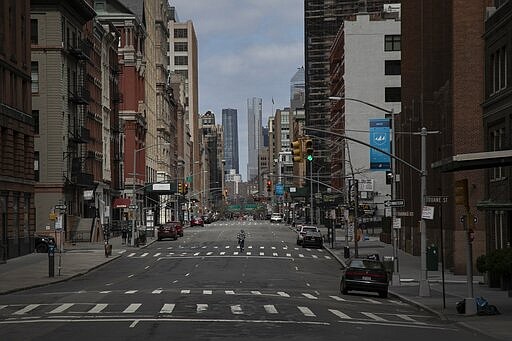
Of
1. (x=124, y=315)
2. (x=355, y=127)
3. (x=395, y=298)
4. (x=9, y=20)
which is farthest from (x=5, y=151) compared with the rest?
(x=355, y=127)

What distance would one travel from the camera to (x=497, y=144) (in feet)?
131

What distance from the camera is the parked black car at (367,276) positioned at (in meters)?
37.5

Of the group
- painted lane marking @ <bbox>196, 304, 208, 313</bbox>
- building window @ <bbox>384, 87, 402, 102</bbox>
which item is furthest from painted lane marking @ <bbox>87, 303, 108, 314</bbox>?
building window @ <bbox>384, 87, 402, 102</bbox>

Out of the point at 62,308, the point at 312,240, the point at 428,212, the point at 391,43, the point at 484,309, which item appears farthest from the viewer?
the point at 391,43

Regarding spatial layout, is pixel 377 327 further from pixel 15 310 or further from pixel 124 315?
pixel 15 310

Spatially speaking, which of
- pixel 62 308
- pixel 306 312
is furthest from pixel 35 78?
pixel 306 312

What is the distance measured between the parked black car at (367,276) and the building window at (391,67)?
7854 centimetres

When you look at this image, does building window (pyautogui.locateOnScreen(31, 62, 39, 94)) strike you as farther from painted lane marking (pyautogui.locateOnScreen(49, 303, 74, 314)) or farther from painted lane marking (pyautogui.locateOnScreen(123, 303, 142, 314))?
painted lane marking (pyautogui.locateOnScreen(123, 303, 142, 314))

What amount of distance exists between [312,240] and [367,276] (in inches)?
1781

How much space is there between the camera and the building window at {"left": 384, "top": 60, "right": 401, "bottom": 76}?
114 m

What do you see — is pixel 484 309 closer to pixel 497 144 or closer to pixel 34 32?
pixel 497 144

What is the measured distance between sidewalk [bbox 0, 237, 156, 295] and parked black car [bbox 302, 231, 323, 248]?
1519cm

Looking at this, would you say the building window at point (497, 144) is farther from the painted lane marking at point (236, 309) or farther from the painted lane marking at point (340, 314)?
the painted lane marking at point (236, 309)

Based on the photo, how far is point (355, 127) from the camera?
113 metres
